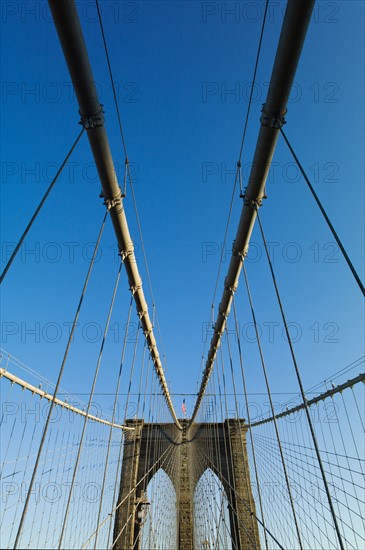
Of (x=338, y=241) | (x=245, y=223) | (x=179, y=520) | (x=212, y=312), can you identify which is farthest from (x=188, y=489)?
(x=338, y=241)

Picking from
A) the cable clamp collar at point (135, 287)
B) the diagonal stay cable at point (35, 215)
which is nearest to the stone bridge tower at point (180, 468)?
the cable clamp collar at point (135, 287)

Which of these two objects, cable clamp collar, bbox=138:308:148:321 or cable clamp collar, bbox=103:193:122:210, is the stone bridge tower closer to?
cable clamp collar, bbox=138:308:148:321

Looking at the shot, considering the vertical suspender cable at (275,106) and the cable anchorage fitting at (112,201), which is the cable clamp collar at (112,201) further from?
the vertical suspender cable at (275,106)

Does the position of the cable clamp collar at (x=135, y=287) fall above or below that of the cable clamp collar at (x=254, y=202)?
above

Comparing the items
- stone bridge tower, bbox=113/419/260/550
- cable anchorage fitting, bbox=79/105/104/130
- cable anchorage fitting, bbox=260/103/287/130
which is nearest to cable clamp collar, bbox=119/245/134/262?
cable anchorage fitting, bbox=79/105/104/130

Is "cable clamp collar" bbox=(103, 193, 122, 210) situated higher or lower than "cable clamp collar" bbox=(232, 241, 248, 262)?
lower
